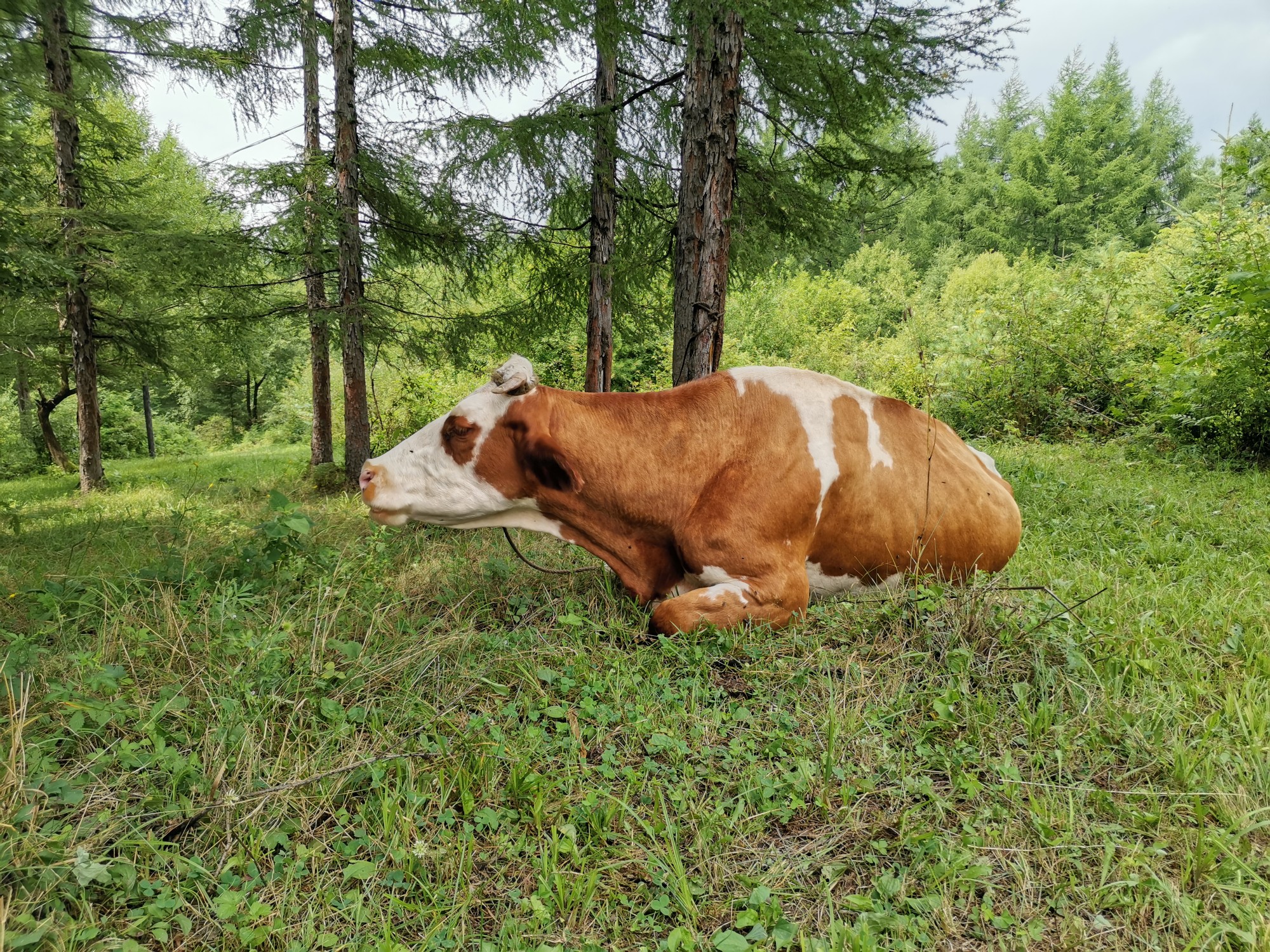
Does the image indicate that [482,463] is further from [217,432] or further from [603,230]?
[217,432]

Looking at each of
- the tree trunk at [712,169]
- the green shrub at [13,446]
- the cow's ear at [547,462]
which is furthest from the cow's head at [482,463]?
the green shrub at [13,446]

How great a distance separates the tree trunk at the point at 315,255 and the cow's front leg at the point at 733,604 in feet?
21.4

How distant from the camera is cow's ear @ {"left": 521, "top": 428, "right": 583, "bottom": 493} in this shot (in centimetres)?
317

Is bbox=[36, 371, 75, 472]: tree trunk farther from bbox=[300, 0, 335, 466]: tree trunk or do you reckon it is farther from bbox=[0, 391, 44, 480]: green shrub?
bbox=[300, 0, 335, 466]: tree trunk

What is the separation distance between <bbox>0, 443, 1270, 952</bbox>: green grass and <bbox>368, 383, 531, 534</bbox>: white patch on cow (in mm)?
492

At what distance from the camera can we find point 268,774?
195cm

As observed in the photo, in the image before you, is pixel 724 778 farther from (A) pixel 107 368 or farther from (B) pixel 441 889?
(A) pixel 107 368

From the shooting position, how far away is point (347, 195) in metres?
7.89

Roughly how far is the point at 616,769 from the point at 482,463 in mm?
1684

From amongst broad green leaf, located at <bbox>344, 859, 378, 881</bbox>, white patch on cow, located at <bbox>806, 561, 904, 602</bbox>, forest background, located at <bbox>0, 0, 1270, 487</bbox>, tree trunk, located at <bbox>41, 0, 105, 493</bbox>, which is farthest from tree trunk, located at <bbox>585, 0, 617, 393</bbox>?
tree trunk, located at <bbox>41, 0, 105, 493</bbox>

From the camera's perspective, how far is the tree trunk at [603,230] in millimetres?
7617

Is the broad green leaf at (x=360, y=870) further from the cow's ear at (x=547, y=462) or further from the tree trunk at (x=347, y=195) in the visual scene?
the tree trunk at (x=347, y=195)

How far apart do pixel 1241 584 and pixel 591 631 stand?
3.55 metres

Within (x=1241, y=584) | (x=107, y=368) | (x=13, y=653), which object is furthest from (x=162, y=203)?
(x=1241, y=584)
